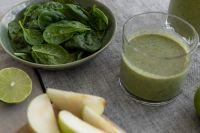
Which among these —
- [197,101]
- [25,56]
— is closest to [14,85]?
[25,56]

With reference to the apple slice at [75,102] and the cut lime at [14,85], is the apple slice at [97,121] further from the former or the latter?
the cut lime at [14,85]

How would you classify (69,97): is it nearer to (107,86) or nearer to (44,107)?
(44,107)

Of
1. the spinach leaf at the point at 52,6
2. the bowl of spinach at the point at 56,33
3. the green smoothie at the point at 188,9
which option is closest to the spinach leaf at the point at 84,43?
the bowl of spinach at the point at 56,33

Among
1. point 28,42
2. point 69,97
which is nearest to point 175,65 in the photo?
point 69,97

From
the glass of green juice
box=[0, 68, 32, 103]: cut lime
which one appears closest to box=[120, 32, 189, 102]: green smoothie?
the glass of green juice

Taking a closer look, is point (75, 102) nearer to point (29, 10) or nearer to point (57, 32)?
point (57, 32)
